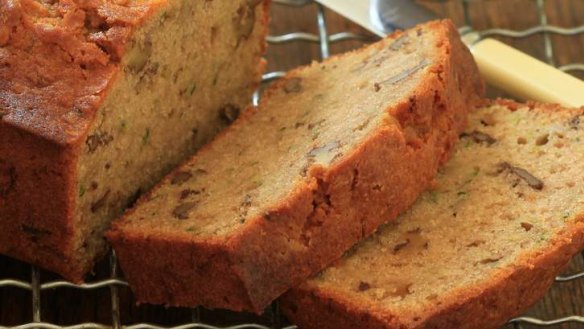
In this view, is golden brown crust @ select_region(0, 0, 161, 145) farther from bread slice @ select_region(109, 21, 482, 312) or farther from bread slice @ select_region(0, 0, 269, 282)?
bread slice @ select_region(109, 21, 482, 312)

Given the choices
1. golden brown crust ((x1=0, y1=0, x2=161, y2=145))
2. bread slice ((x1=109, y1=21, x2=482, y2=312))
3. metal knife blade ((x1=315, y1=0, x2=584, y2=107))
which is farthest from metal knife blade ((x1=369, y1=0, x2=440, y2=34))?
golden brown crust ((x1=0, y1=0, x2=161, y2=145))

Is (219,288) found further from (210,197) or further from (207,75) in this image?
(207,75)

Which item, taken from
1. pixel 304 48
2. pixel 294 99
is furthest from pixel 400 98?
pixel 304 48

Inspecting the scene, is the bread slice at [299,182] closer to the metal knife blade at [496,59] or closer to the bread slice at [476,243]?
the bread slice at [476,243]

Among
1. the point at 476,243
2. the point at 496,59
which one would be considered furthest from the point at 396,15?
the point at 476,243

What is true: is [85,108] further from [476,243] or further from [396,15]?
[396,15]
